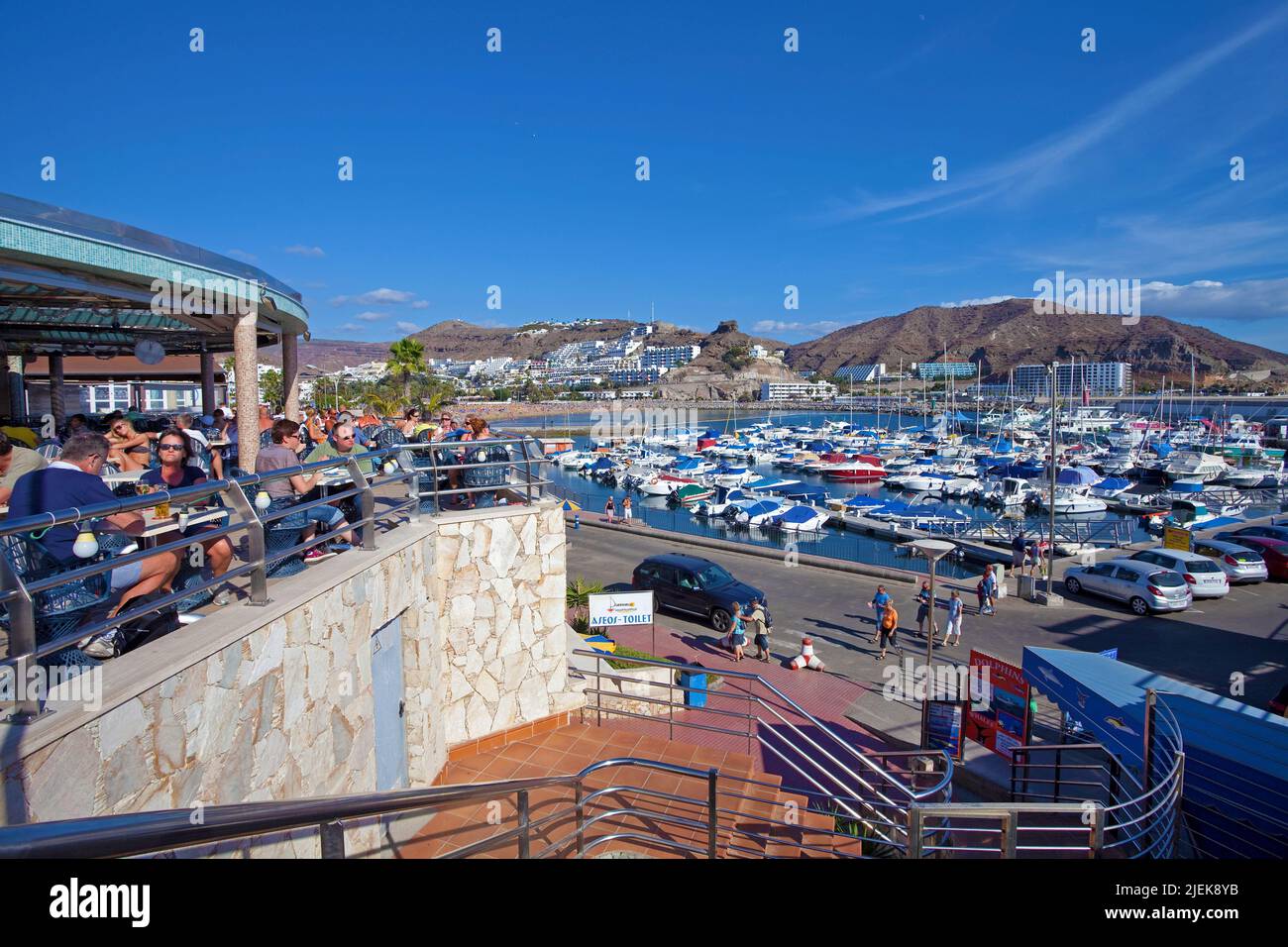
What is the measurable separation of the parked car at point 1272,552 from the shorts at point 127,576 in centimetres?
2655

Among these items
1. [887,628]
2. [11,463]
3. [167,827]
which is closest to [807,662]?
[887,628]

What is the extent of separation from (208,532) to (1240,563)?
82.8 feet

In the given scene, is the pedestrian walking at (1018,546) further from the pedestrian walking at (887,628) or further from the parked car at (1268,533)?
the pedestrian walking at (887,628)

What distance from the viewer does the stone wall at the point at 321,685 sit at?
2650 millimetres

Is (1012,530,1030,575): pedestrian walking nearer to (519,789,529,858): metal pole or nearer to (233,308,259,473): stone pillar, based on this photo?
(233,308,259,473): stone pillar

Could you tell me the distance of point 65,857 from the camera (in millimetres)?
1356

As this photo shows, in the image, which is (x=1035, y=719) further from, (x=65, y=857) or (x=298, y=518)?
(x=65, y=857)

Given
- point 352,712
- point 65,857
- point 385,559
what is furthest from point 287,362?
point 65,857

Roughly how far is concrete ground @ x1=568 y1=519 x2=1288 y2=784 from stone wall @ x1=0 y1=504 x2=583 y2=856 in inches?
258

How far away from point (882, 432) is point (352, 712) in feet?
279

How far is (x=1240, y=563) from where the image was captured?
19.8 metres

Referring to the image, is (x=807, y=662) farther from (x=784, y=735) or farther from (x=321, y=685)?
(x=321, y=685)

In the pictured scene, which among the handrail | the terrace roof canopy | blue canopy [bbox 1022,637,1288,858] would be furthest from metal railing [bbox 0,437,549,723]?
blue canopy [bbox 1022,637,1288,858]

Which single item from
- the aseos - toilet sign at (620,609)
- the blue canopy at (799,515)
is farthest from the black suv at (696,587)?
the blue canopy at (799,515)
